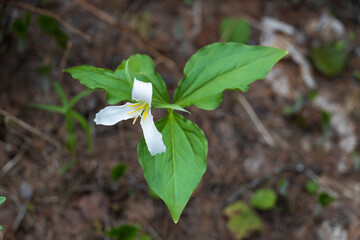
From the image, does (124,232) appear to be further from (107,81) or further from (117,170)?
(107,81)

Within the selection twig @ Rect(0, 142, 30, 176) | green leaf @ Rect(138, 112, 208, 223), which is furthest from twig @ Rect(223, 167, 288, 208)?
twig @ Rect(0, 142, 30, 176)

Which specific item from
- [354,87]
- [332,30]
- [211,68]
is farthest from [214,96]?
[332,30]

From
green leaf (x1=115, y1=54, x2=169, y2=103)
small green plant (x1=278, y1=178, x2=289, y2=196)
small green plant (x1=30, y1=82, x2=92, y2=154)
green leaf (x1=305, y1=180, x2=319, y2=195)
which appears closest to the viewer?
green leaf (x1=115, y1=54, x2=169, y2=103)

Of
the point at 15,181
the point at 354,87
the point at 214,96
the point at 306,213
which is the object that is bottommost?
the point at 306,213

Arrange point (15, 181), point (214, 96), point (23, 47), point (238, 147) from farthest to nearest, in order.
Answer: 1. point (238, 147)
2. point (23, 47)
3. point (15, 181)
4. point (214, 96)

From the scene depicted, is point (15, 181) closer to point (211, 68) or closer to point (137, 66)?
point (137, 66)

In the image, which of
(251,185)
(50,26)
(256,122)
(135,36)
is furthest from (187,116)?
(50,26)

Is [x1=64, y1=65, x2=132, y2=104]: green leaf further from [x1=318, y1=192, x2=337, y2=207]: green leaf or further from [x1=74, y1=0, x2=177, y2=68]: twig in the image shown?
[x1=318, y1=192, x2=337, y2=207]: green leaf
